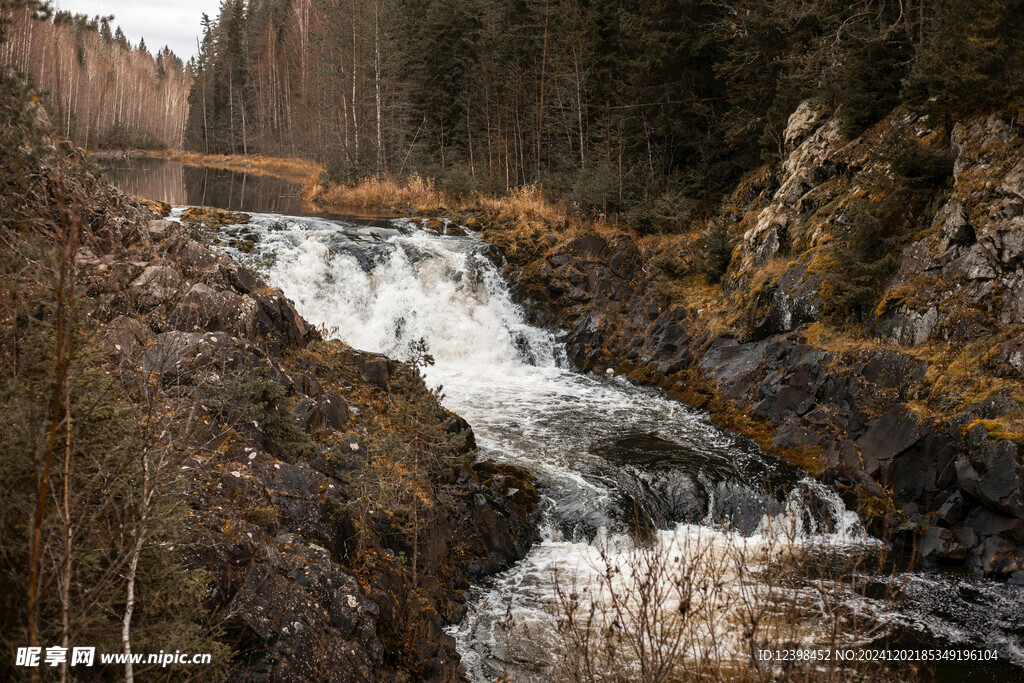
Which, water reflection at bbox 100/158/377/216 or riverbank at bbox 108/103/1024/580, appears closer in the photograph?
riverbank at bbox 108/103/1024/580

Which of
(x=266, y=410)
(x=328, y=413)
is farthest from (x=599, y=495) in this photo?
(x=266, y=410)

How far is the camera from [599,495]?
805 centimetres

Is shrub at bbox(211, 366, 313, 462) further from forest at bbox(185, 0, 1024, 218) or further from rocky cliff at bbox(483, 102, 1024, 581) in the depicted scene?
forest at bbox(185, 0, 1024, 218)

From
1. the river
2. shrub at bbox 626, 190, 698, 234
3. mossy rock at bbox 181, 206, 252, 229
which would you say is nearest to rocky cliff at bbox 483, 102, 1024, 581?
the river

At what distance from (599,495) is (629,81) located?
14.6 m

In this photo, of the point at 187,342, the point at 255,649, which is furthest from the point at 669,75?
the point at 255,649

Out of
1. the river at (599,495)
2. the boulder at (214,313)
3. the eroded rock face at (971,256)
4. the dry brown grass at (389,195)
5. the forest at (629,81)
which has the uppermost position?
the forest at (629,81)

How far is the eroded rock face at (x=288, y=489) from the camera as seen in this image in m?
4.23

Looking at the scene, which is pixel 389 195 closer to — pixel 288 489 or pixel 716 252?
pixel 716 252

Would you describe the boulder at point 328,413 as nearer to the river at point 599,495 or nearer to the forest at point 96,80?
the river at point 599,495

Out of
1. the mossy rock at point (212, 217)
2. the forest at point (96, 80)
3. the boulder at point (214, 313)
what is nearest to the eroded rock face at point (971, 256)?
the boulder at point (214, 313)

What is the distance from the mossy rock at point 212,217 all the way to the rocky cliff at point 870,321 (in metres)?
7.53

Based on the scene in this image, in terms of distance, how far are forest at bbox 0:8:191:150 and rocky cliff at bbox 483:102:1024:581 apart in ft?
28.3

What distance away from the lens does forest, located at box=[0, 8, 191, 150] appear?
15.4 feet
